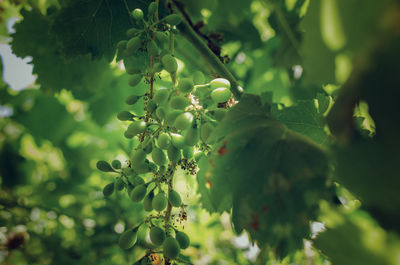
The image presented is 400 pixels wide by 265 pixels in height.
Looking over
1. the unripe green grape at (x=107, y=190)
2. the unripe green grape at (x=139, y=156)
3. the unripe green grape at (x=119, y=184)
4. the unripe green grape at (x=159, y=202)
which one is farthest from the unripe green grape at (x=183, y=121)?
the unripe green grape at (x=107, y=190)

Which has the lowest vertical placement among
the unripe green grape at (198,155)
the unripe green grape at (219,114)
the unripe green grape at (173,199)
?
the unripe green grape at (173,199)

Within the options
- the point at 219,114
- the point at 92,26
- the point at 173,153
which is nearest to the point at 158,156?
the point at 173,153

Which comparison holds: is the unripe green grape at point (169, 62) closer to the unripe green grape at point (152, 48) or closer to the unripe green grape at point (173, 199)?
the unripe green grape at point (152, 48)

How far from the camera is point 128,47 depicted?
118 cm

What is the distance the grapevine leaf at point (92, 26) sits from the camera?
143 centimetres

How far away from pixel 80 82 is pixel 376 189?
1.88m

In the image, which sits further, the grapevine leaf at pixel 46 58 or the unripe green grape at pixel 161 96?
the grapevine leaf at pixel 46 58

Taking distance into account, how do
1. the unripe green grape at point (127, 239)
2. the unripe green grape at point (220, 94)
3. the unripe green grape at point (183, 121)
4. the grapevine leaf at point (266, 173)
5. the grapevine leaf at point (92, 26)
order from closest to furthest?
the grapevine leaf at point (266, 173) < the unripe green grape at point (183, 121) < the unripe green grape at point (220, 94) < the unripe green grape at point (127, 239) < the grapevine leaf at point (92, 26)

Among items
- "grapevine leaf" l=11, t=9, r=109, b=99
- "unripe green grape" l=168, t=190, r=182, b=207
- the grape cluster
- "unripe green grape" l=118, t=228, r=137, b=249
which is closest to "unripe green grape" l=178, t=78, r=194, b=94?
the grape cluster

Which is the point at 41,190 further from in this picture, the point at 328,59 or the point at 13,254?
the point at 328,59

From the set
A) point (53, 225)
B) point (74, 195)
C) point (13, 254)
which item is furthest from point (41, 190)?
point (13, 254)

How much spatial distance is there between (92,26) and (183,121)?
0.91 meters

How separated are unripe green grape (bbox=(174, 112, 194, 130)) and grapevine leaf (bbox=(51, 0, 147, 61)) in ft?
2.71

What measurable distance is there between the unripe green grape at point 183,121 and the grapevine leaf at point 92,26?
0.83 m
